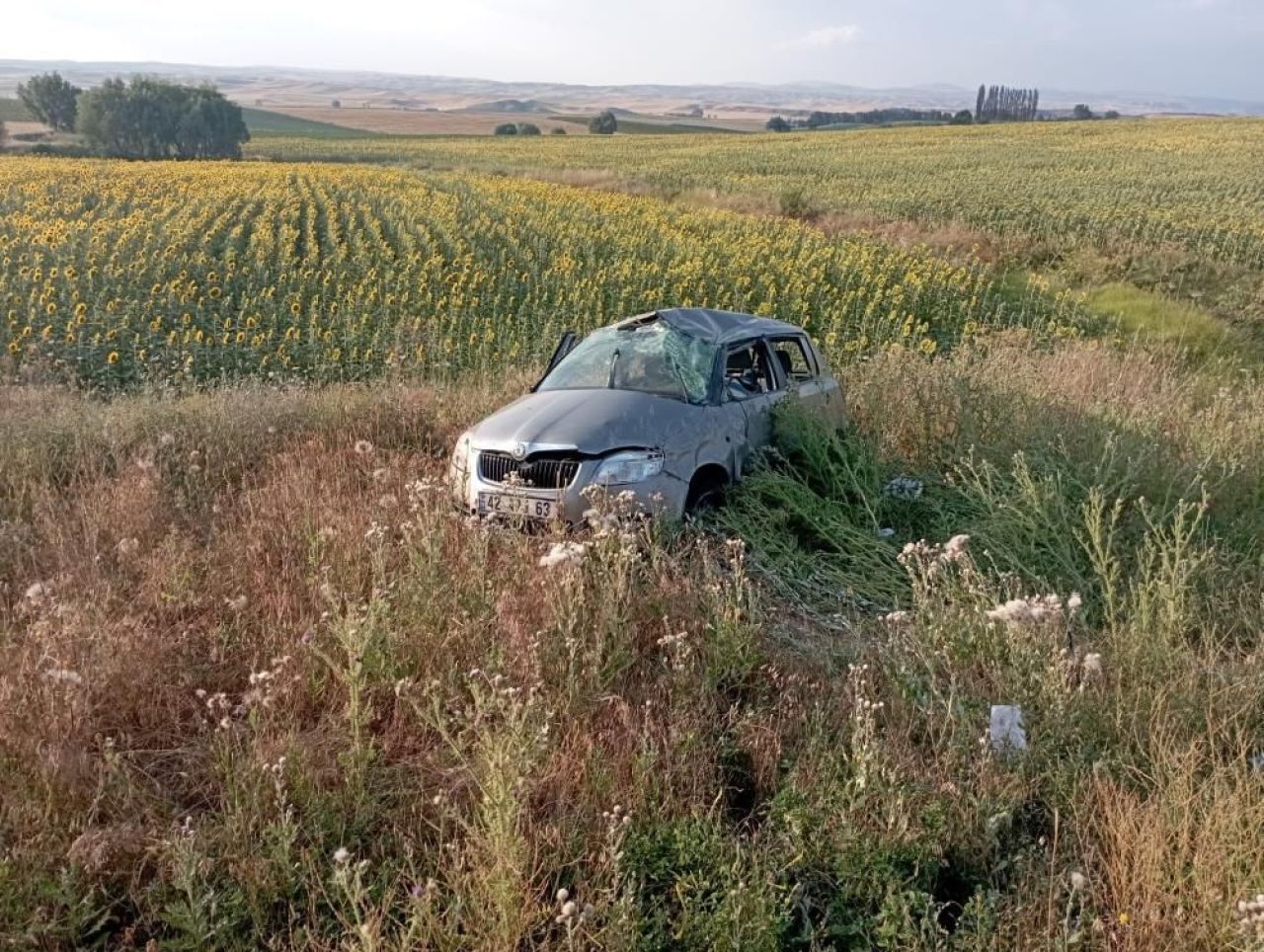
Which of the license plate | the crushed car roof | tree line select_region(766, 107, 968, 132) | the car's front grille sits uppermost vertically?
tree line select_region(766, 107, 968, 132)

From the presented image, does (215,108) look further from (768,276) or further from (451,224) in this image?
(768,276)

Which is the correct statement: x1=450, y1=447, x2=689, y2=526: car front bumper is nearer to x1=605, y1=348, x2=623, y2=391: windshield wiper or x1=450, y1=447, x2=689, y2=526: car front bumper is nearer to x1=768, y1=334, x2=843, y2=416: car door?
x1=605, y1=348, x2=623, y2=391: windshield wiper

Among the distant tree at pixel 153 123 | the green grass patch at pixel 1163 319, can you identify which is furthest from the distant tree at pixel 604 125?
the green grass patch at pixel 1163 319

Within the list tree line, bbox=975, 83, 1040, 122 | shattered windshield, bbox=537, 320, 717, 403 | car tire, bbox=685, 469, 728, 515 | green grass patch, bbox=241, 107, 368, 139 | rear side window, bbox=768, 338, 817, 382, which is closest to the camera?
car tire, bbox=685, 469, 728, 515

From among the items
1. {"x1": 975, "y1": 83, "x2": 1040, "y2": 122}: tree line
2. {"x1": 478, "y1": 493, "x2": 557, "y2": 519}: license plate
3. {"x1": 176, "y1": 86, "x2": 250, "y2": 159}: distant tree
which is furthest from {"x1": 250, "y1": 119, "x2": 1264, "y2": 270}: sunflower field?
{"x1": 975, "y1": 83, "x2": 1040, "y2": 122}: tree line

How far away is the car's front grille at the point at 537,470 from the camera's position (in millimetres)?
5793

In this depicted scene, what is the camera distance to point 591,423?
602 centimetres

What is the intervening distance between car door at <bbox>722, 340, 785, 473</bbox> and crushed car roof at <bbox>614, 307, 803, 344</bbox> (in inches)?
4.1

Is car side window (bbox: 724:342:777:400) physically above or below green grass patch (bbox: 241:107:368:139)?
below

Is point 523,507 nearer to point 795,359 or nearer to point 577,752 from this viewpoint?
point 577,752

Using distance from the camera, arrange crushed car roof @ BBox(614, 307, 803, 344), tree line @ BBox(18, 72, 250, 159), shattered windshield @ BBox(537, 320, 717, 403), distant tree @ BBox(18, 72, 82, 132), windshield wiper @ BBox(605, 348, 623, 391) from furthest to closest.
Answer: distant tree @ BBox(18, 72, 82, 132), tree line @ BBox(18, 72, 250, 159), crushed car roof @ BBox(614, 307, 803, 344), windshield wiper @ BBox(605, 348, 623, 391), shattered windshield @ BBox(537, 320, 717, 403)

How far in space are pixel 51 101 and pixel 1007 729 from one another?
8798 centimetres

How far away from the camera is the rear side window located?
26.0 feet

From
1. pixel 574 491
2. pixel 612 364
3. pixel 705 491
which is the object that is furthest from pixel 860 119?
pixel 574 491
